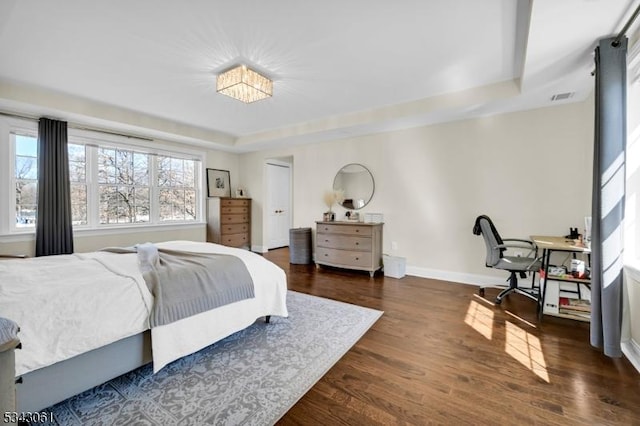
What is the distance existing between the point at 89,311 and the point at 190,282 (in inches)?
22.4

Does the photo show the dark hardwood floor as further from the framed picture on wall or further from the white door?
the framed picture on wall

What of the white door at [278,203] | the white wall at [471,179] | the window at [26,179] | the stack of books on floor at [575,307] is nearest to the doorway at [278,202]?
the white door at [278,203]

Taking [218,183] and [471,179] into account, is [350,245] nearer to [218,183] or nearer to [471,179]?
[471,179]

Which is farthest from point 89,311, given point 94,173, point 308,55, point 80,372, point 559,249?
point 94,173

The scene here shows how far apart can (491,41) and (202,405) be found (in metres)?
3.44

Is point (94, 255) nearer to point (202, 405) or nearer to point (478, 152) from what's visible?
point (202, 405)

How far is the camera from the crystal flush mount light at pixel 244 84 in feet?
9.26

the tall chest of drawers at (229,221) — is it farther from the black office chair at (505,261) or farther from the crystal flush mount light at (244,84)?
the black office chair at (505,261)

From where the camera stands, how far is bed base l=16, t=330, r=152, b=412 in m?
1.37

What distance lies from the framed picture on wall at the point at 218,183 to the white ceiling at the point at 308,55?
1.96 metres

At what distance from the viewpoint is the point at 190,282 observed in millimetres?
1998

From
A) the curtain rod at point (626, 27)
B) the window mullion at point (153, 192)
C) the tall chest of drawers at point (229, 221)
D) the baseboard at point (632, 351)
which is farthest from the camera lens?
the tall chest of drawers at point (229, 221)

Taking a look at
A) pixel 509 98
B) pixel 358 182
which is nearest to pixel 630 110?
pixel 509 98

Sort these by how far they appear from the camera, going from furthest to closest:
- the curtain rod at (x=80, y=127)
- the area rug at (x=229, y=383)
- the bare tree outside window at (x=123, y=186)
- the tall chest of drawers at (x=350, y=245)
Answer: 1. the bare tree outside window at (x=123, y=186)
2. the tall chest of drawers at (x=350, y=245)
3. the curtain rod at (x=80, y=127)
4. the area rug at (x=229, y=383)
